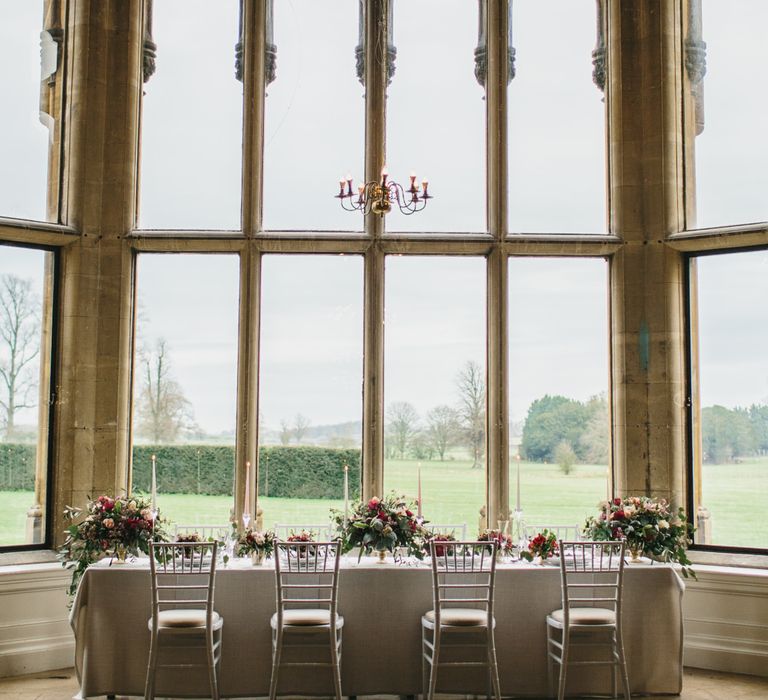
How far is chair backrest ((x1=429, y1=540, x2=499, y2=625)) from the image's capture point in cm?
513

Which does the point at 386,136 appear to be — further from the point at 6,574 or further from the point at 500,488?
the point at 6,574

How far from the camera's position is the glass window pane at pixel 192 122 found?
692 cm

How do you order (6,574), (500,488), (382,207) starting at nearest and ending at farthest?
(382,207), (6,574), (500,488)

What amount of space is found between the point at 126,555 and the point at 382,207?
2984 millimetres

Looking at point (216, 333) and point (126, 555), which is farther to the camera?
point (216, 333)

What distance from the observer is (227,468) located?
266 inches

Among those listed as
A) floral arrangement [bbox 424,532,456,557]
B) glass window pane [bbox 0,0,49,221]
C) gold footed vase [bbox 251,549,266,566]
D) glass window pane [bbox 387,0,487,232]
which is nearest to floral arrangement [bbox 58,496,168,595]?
gold footed vase [bbox 251,549,266,566]

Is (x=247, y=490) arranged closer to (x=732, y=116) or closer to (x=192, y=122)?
(x=192, y=122)

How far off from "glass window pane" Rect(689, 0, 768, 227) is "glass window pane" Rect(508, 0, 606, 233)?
33.3 inches

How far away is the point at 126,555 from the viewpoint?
557cm

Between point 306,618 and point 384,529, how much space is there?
79cm

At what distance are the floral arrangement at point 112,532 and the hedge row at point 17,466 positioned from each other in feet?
3.45

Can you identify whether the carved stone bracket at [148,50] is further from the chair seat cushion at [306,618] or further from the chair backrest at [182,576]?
the chair seat cushion at [306,618]

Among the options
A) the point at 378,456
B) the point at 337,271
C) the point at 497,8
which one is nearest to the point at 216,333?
the point at 337,271
